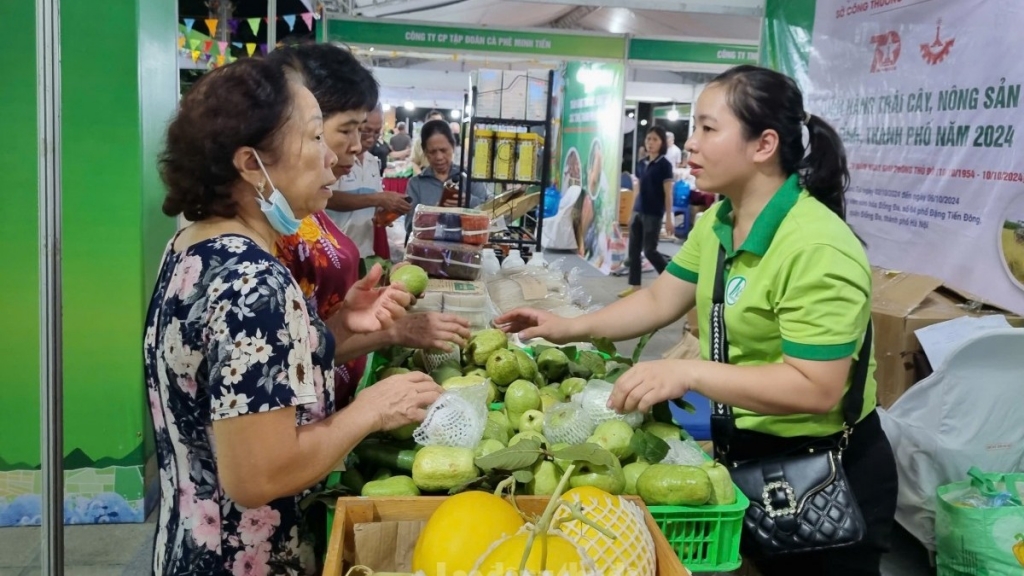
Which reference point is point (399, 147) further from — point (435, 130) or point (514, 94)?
point (435, 130)

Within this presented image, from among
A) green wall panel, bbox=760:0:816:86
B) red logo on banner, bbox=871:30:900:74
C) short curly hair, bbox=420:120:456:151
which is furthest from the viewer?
short curly hair, bbox=420:120:456:151

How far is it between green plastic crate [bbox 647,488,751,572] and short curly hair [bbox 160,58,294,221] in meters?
0.85

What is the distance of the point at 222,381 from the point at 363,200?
3.06 meters

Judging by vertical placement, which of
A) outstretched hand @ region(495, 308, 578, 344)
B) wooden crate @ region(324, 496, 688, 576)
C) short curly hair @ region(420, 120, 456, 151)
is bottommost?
wooden crate @ region(324, 496, 688, 576)

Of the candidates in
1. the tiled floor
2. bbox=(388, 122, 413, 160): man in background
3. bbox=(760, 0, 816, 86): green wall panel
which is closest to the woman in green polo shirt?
the tiled floor

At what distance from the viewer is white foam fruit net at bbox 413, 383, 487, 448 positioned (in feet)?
4.57

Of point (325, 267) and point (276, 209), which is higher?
point (276, 209)

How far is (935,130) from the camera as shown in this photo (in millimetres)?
3498

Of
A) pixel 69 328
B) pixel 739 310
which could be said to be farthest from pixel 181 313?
pixel 69 328

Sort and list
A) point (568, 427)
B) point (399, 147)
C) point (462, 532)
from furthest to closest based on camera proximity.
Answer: point (399, 147), point (568, 427), point (462, 532)

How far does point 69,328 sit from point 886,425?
342 centimetres

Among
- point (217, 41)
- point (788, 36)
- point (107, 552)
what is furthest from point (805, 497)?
point (217, 41)

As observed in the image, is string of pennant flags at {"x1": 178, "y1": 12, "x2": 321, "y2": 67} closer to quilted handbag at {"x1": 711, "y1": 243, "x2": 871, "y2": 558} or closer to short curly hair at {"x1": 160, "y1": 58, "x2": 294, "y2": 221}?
short curly hair at {"x1": 160, "y1": 58, "x2": 294, "y2": 221}

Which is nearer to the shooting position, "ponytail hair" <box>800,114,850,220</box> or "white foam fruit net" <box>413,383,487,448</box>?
"white foam fruit net" <box>413,383,487,448</box>
